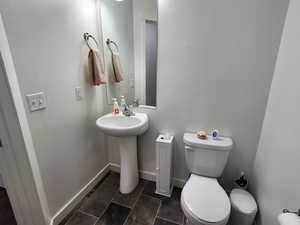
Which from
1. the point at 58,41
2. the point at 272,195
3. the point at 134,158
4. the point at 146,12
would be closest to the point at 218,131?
the point at 272,195

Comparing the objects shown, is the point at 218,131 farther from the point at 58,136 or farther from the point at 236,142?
the point at 58,136

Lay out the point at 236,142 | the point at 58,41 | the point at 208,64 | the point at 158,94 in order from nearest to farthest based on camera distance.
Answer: the point at 58,41 → the point at 208,64 → the point at 236,142 → the point at 158,94

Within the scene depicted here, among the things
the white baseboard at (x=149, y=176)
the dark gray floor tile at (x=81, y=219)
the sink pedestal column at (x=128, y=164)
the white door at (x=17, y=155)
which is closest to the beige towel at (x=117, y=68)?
the sink pedestal column at (x=128, y=164)

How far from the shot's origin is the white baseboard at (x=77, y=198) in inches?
53.3

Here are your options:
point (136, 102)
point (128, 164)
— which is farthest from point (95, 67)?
point (128, 164)

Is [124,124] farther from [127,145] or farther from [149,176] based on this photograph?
[149,176]

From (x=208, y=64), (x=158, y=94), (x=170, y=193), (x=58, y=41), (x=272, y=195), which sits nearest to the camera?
(x=272, y=195)

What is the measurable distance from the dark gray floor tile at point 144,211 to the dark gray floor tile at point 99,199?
31 cm

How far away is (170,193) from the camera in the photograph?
169 centimetres

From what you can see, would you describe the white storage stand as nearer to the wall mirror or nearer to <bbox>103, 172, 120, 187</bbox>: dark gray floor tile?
the wall mirror

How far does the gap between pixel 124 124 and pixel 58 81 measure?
0.74 metres

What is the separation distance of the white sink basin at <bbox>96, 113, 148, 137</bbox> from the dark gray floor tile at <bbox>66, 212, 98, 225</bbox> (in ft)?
2.70

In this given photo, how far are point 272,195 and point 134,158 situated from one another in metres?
1.23

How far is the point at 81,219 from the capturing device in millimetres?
1409
